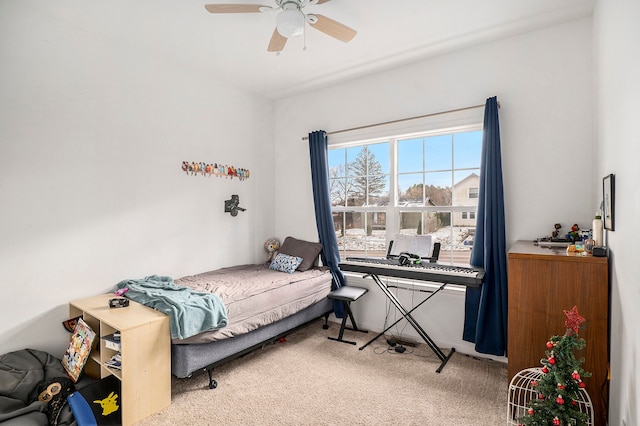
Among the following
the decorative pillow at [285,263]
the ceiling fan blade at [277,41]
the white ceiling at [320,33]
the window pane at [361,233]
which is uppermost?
the white ceiling at [320,33]

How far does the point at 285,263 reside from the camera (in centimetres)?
372

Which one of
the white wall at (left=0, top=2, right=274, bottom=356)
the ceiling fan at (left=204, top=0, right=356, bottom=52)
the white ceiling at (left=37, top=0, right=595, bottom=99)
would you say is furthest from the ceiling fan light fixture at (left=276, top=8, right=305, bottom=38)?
the white wall at (left=0, top=2, right=274, bottom=356)

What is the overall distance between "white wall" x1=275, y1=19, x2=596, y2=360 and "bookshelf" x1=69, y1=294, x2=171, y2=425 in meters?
2.18

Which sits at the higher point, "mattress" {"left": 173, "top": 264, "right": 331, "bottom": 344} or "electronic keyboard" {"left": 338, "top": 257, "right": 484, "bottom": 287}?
"electronic keyboard" {"left": 338, "top": 257, "right": 484, "bottom": 287}

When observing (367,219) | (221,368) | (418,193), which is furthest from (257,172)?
(221,368)

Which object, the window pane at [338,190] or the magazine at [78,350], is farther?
the window pane at [338,190]

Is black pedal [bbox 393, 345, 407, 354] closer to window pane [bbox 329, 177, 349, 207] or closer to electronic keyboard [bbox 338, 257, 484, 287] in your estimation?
electronic keyboard [bbox 338, 257, 484, 287]

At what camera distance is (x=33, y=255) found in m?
2.41

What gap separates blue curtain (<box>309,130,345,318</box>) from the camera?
379cm

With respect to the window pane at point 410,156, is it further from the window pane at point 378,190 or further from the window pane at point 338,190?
the window pane at point 338,190

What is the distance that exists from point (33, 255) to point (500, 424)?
340 centimetres

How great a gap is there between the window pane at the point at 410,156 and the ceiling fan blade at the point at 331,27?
1.43 meters

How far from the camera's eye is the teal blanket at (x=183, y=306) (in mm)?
2219

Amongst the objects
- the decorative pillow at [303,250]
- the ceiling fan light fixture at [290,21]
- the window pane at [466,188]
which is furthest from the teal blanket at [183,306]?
the window pane at [466,188]
